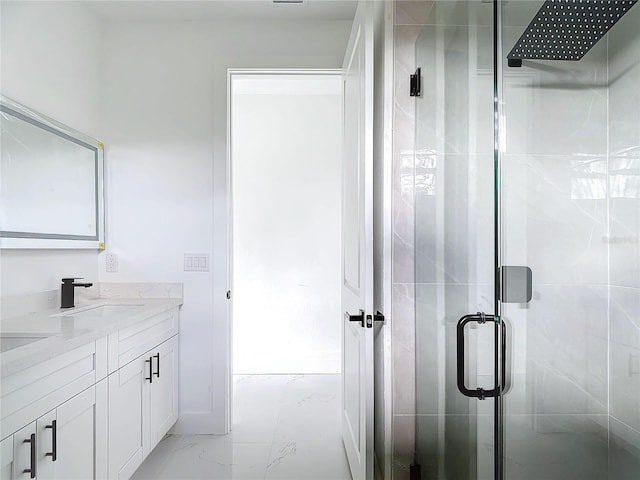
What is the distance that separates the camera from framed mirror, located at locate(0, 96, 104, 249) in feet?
5.97

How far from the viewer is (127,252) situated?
103 inches

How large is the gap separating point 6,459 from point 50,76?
1.79 metres

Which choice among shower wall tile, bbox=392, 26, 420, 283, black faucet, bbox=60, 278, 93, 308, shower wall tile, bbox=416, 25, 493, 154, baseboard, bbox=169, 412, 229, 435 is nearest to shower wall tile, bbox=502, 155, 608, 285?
shower wall tile, bbox=416, 25, 493, 154

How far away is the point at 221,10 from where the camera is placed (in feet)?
8.23

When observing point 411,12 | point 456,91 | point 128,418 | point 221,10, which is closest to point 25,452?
point 128,418

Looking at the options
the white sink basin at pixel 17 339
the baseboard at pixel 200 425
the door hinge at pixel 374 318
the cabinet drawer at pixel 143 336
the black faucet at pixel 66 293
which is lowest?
the baseboard at pixel 200 425

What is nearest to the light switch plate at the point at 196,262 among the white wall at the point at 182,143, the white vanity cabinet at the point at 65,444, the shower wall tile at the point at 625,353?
the white wall at the point at 182,143

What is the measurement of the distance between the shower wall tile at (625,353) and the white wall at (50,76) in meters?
2.15

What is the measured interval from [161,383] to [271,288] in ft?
5.48

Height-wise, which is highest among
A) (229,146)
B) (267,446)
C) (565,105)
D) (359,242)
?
(229,146)

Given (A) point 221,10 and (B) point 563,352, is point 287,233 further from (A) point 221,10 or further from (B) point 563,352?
(B) point 563,352

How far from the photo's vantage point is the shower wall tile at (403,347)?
1757 millimetres

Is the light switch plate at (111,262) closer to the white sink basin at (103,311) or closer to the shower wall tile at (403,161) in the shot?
the white sink basin at (103,311)

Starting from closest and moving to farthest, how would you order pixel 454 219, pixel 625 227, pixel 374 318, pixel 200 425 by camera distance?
pixel 625 227 → pixel 454 219 → pixel 374 318 → pixel 200 425
